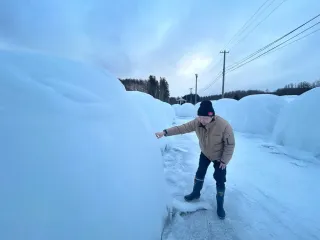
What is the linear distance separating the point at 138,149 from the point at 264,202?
242 centimetres

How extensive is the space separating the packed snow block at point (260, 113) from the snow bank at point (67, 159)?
30.8ft

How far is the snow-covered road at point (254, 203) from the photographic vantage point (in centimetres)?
235

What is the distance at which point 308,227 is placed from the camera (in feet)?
8.08

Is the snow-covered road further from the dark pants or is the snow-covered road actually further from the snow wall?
the snow wall

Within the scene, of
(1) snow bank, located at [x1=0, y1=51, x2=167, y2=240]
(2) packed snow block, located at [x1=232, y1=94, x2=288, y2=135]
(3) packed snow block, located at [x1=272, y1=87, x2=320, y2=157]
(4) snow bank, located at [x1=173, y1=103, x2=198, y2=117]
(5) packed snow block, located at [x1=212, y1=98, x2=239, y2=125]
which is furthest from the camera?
(4) snow bank, located at [x1=173, y1=103, x2=198, y2=117]

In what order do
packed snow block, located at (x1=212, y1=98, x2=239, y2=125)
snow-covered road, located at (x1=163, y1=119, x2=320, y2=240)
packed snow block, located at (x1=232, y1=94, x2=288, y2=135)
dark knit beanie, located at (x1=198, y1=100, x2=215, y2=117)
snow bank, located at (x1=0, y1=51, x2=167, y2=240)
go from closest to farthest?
1. snow bank, located at (x1=0, y1=51, x2=167, y2=240)
2. snow-covered road, located at (x1=163, y1=119, x2=320, y2=240)
3. dark knit beanie, located at (x1=198, y1=100, x2=215, y2=117)
4. packed snow block, located at (x1=232, y1=94, x2=288, y2=135)
5. packed snow block, located at (x1=212, y1=98, x2=239, y2=125)

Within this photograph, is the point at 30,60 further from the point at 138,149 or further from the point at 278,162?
the point at 278,162

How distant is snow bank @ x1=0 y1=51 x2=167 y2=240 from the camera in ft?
3.20

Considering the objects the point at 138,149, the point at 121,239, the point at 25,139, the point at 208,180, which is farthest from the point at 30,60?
the point at 208,180

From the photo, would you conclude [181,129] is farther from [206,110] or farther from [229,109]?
[229,109]

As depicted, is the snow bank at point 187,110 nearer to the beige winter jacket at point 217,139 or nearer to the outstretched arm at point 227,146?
the beige winter jacket at point 217,139

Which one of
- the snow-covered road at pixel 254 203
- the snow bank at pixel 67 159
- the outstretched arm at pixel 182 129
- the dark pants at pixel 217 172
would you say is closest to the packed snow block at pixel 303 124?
the snow-covered road at pixel 254 203

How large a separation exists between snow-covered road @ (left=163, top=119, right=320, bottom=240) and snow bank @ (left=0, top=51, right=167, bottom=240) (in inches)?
33.9

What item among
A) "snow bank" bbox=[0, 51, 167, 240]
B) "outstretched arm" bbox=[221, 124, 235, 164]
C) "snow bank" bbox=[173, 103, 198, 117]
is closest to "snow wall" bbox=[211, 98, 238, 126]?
"outstretched arm" bbox=[221, 124, 235, 164]
